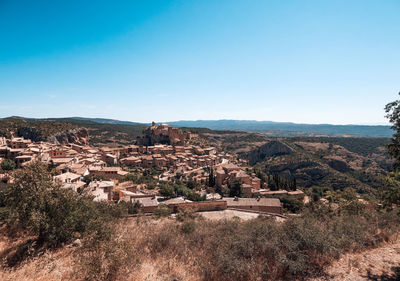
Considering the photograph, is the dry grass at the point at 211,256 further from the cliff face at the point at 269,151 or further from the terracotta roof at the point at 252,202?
the cliff face at the point at 269,151

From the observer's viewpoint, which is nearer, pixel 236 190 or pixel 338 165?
pixel 236 190

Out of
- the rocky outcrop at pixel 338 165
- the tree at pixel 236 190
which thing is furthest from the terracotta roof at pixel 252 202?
the rocky outcrop at pixel 338 165

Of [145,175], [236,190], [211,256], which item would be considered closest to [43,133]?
[145,175]

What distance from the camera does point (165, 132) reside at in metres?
89.9

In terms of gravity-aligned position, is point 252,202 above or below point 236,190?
above

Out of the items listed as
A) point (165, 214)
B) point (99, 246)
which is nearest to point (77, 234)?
Answer: point (99, 246)

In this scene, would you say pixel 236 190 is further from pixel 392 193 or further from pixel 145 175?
pixel 392 193

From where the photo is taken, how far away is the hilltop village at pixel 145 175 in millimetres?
25312

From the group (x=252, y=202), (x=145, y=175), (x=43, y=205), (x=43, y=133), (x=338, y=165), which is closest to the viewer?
(x=43, y=205)

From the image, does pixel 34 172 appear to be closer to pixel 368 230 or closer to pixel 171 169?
pixel 368 230

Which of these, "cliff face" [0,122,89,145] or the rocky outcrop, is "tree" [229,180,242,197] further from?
the rocky outcrop

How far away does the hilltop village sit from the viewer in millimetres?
25312

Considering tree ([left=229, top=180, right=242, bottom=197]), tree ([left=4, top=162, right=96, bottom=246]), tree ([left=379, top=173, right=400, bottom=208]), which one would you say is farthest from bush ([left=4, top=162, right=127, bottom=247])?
tree ([left=229, top=180, right=242, bottom=197])

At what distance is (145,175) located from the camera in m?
48.9
